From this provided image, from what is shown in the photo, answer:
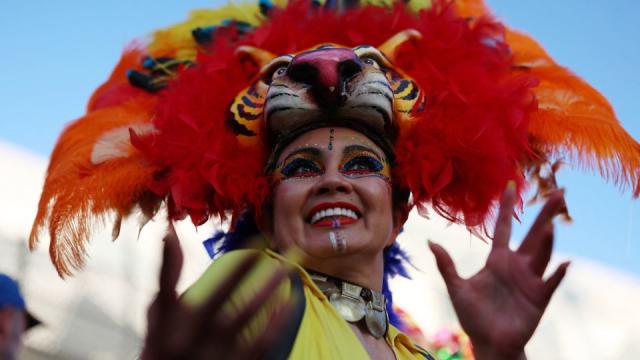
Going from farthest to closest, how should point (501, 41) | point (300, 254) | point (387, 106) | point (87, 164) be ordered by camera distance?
point (501, 41) < point (87, 164) < point (387, 106) < point (300, 254)

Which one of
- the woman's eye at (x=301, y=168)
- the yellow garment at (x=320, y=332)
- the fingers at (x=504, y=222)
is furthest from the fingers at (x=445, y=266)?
the woman's eye at (x=301, y=168)

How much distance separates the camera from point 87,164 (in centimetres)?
316

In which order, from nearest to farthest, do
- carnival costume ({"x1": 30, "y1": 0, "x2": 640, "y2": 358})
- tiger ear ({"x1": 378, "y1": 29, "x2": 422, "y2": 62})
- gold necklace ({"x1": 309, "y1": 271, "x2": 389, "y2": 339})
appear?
gold necklace ({"x1": 309, "y1": 271, "x2": 389, "y2": 339})
carnival costume ({"x1": 30, "y1": 0, "x2": 640, "y2": 358})
tiger ear ({"x1": 378, "y1": 29, "x2": 422, "y2": 62})

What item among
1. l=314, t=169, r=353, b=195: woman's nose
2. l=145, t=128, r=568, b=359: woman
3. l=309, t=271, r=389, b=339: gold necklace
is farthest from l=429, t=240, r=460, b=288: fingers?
l=314, t=169, r=353, b=195: woman's nose

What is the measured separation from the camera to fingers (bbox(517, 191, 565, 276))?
75.2 inches

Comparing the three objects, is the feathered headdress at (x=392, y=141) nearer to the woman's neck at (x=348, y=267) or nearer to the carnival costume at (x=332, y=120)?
the carnival costume at (x=332, y=120)

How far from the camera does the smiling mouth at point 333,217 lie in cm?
260

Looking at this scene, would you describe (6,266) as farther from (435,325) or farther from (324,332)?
(435,325)

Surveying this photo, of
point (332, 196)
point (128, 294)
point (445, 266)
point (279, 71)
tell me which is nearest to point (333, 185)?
point (332, 196)

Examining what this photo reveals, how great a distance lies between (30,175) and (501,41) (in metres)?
3.57

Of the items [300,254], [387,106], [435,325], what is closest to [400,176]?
[387,106]

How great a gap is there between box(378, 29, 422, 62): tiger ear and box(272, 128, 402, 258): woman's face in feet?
1.41

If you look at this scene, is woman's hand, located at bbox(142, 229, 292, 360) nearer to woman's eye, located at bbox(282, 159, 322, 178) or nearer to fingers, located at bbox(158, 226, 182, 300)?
fingers, located at bbox(158, 226, 182, 300)

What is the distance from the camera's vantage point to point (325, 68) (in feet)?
8.96
